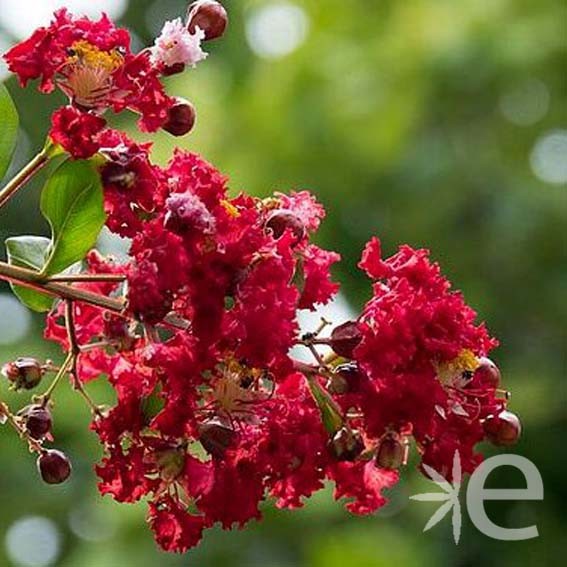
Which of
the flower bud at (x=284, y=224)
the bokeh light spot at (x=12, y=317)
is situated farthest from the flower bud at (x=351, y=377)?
the bokeh light spot at (x=12, y=317)

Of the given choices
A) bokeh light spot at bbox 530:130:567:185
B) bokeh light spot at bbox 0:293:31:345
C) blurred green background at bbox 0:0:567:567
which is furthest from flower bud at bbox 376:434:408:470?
bokeh light spot at bbox 0:293:31:345

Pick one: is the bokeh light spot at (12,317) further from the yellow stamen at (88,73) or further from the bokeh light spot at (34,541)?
the yellow stamen at (88,73)

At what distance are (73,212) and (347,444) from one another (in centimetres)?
26

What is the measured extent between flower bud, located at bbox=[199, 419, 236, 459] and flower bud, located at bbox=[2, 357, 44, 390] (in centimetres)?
14

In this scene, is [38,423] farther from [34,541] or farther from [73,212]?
[34,541]

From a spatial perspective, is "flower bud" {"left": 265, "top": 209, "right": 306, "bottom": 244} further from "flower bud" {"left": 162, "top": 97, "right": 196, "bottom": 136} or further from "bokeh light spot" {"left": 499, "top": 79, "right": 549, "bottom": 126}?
"bokeh light spot" {"left": 499, "top": 79, "right": 549, "bottom": 126}

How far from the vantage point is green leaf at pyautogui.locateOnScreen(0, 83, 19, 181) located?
3.62 feet

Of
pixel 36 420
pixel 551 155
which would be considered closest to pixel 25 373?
pixel 36 420

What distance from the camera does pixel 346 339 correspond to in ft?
3.76

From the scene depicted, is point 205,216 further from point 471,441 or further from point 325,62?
point 325,62

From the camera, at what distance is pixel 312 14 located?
4.78 meters

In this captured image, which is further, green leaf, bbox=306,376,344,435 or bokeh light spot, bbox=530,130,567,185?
bokeh light spot, bbox=530,130,567,185

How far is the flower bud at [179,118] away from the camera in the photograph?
45.0 inches

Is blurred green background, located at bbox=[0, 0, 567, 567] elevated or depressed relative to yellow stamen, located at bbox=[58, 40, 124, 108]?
depressed
